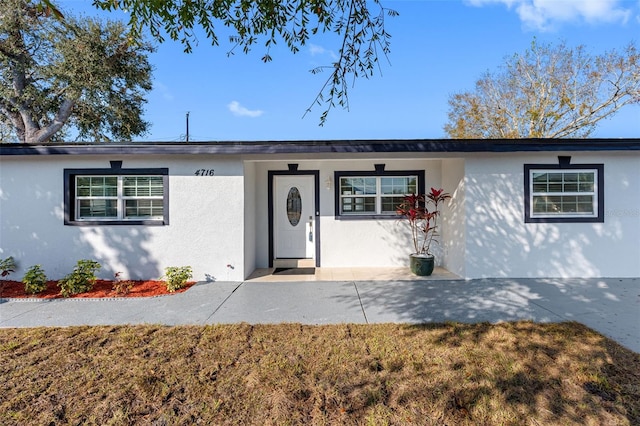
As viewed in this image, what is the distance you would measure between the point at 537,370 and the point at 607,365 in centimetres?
74

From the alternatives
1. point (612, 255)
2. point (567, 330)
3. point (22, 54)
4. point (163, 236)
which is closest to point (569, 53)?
point (612, 255)

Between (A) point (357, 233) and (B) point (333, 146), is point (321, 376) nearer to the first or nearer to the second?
(B) point (333, 146)

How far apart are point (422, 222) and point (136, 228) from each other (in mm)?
6392

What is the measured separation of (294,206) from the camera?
7816mm

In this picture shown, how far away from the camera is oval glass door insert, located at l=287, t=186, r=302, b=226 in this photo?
A: 7.80 m

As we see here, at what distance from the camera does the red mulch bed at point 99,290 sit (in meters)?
5.48

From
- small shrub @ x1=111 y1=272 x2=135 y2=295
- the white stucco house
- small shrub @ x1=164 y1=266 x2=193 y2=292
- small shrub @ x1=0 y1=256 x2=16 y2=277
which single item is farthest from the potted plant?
small shrub @ x1=0 y1=256 x2=16 y2=277

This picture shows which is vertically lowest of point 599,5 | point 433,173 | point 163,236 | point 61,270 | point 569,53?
point 61,270

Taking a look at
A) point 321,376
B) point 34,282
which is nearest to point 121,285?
point 34,282

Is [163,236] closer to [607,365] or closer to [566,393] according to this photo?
[566,393]

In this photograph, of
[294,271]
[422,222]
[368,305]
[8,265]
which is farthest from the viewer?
[422,222]

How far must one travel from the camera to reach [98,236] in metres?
6.32

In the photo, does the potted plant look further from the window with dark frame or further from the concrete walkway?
the concrete walkway

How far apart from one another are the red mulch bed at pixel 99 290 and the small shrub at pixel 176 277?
0.30ft
